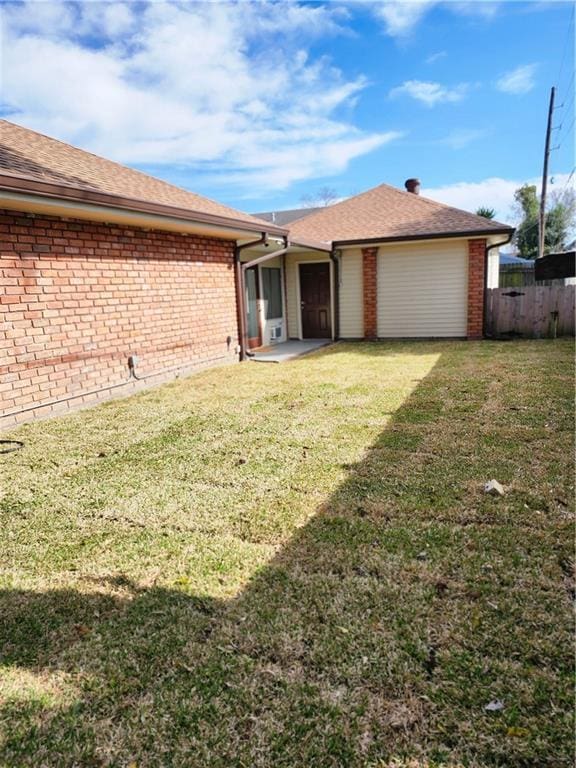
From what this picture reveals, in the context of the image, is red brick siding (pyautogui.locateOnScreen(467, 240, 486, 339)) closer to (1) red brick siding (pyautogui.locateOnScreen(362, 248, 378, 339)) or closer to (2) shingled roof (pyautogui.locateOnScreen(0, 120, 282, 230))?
(1) red brick siding (pyautogui.locateOnScreen(362, 248, 378, 339))

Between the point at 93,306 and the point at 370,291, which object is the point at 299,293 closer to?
the point at 370,291

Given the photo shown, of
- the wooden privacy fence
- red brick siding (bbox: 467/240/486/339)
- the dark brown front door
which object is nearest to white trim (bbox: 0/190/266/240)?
the dark brown front door

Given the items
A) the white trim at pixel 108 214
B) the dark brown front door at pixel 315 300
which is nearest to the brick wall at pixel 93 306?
the white trim at pixel 108 214

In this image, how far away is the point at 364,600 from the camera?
2.25 m

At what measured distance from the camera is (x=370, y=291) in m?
12.2

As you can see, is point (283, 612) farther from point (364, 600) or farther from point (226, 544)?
point (226, 544)

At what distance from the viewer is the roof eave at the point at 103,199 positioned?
180 inches

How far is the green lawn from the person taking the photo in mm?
1586

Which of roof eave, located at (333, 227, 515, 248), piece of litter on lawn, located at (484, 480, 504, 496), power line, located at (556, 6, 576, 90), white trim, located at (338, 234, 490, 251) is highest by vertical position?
power line, located at (556, 6, 576, 90)

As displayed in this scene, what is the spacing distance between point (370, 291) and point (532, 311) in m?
3.96

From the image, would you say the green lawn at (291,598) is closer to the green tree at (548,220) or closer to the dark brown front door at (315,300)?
the dark brown front door at (315,300)

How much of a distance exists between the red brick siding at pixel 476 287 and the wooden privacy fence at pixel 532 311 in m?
0.32

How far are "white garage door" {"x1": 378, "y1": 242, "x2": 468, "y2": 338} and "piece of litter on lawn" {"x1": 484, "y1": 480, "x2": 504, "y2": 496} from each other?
9.07m

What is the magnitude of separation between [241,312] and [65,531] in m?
7.12
